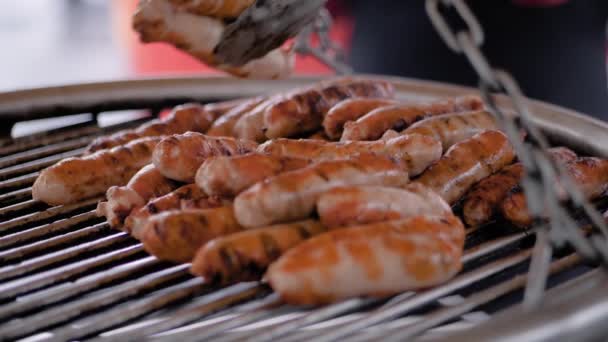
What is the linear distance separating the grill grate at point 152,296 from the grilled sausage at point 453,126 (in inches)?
11.1

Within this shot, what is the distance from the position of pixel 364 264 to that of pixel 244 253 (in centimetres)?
23

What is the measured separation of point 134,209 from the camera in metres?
1.51

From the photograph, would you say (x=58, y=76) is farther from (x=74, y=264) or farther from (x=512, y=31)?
(x=74, y=264)

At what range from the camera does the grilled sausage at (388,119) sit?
Answer: 5.63ft

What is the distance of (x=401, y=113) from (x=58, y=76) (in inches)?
235

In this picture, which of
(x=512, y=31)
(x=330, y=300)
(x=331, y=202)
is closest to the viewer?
(x=330, y=300)

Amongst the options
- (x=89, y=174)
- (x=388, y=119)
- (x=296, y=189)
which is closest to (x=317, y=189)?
(x=296, y=189)

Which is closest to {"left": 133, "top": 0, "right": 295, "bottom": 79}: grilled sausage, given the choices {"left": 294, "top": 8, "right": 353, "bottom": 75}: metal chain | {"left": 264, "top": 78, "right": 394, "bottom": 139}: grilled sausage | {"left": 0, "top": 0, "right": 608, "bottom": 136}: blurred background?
{"left": 264, "top": 78, "right": 394, "bottom": 139}: grilled sausage

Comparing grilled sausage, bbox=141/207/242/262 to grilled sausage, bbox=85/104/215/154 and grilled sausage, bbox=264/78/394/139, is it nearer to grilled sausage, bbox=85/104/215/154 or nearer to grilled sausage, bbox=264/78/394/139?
grilled sausage, bbox=264/78/394/139

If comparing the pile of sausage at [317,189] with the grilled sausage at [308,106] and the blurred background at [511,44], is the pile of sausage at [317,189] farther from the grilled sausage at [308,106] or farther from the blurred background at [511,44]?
the blurred background at [511,44]

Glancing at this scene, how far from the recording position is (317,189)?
A: 131 centimetres

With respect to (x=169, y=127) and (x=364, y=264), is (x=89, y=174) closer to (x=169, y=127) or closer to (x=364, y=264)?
(x=169, y=127)

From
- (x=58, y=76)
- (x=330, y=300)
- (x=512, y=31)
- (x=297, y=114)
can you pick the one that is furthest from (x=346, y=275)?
(x=58, y=76)

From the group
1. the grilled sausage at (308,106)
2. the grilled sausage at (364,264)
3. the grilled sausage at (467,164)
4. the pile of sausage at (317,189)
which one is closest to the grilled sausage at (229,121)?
the pile of sausage at (317,189)
